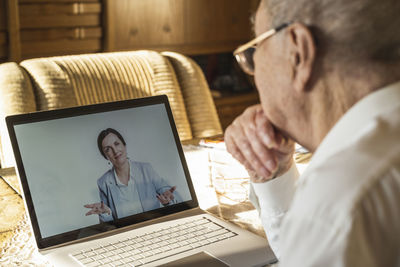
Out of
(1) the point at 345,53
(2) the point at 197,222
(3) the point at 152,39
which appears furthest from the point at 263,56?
(3) the point at 152,39

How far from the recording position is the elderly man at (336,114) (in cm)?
50

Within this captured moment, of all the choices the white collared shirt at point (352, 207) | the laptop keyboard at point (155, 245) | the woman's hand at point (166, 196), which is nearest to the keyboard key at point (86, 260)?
the laptop keyboard at point (155, 245)

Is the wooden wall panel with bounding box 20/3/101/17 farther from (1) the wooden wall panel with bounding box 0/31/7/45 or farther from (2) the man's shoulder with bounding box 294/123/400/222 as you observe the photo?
(2) the man's shoulder with bounding box 294/123/400/222

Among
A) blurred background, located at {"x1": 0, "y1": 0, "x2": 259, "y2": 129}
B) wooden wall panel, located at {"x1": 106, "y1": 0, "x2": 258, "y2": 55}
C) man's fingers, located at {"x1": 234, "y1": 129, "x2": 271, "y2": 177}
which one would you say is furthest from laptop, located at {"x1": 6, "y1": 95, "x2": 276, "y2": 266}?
wooden wall panel, located at {"x1": 106, "y1": 0, "x2": 258, "y2": 55}

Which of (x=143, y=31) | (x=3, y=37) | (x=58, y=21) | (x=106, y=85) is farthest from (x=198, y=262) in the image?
(x=143, y=31)

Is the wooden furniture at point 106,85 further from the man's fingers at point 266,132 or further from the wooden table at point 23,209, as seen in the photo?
the man's fingers at point 266,132

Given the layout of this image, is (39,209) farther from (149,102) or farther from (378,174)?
(378,174)

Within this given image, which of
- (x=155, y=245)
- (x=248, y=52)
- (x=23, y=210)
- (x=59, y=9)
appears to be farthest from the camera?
(x=59, y=9)

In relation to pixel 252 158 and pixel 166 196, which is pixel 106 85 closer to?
pixel 166 196

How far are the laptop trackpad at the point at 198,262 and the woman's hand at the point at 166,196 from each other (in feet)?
0.68

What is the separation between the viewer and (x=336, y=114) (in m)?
0.67

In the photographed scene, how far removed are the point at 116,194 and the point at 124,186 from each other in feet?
0.08

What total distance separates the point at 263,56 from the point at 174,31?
287 cm

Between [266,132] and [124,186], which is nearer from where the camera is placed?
[266,132]
